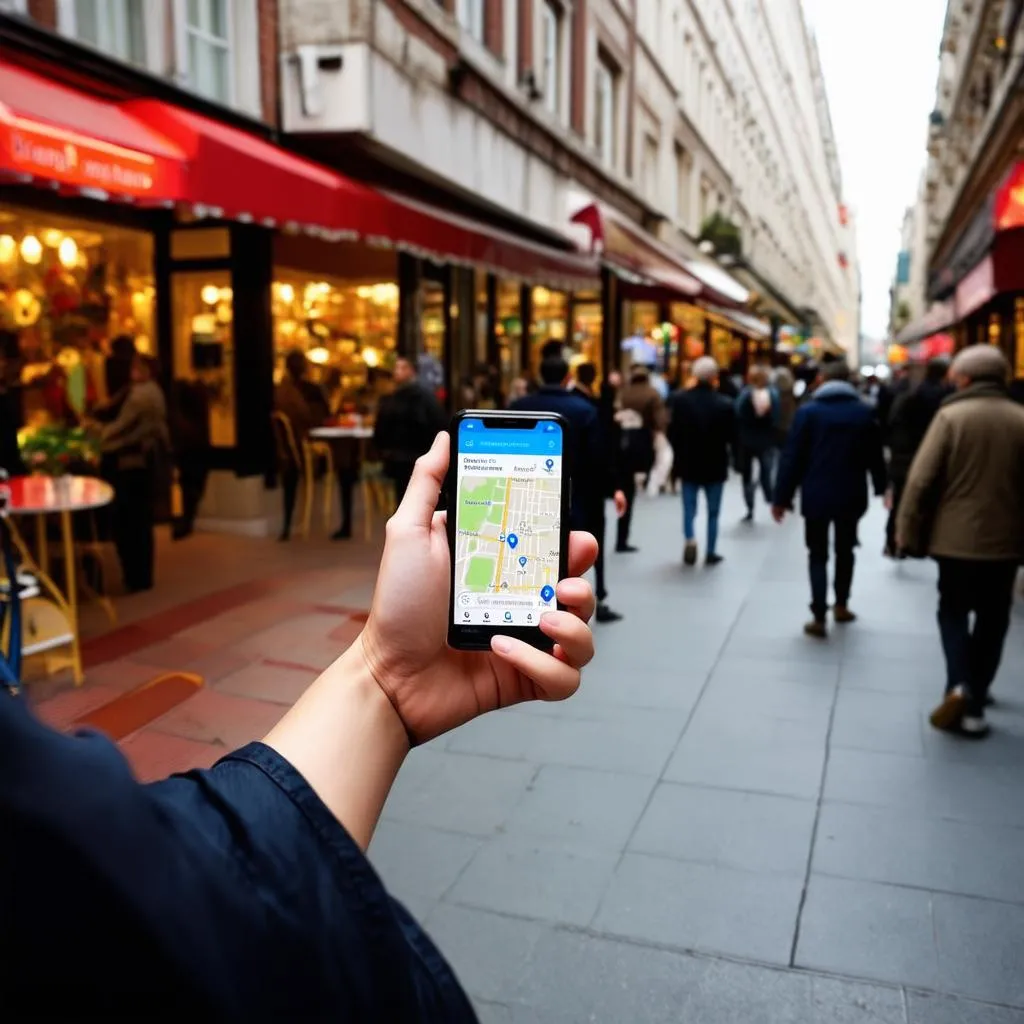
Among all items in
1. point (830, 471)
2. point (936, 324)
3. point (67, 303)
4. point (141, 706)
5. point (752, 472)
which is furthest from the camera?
point (936, 324)

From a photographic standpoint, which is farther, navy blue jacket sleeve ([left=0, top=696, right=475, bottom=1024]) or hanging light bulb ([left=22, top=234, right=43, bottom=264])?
hanging light bulb ([left=22, top=234, right=43, bottom=264])

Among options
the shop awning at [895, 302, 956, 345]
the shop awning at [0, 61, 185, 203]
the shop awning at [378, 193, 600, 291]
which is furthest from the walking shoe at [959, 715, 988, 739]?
the shop awning at [895, 302, 956, 345]

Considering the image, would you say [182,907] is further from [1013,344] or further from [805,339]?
[805,339]

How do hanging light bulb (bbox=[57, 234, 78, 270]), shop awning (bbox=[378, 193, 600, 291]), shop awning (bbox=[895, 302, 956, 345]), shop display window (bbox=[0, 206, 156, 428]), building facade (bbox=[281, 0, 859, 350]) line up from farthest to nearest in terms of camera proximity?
shop awning (bbox=[895, 302, 956, 345]) < building facade (bbox=[281, 0, 859, 350]) < hanging light bulb (bbox=[57, 234, 78, 270]) < shop display window (bbox=[0, 206, 156, 428]) < shop awning (bbox=[378, 193, 600, 291])

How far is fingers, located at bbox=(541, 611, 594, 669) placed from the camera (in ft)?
5.26

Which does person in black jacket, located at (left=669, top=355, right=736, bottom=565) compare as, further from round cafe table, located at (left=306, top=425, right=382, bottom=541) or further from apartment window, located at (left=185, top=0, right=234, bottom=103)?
apartment window, located at (left=185, top=0, right=234, bottom=103)

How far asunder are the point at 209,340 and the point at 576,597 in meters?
10.5

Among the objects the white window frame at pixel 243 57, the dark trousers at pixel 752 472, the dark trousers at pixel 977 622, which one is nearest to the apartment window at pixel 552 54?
the dark trousers at pixel 752 472

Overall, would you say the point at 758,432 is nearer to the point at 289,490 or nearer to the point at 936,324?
the point at 289,490

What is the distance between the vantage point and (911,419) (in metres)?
10.2

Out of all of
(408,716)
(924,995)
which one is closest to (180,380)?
(924,995)

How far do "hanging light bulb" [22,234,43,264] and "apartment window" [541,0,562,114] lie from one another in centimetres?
1084

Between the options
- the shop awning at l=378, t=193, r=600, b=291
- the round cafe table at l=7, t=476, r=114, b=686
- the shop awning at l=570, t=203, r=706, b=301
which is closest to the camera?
the round cafe table at l=7, t=476, r=114, b=686

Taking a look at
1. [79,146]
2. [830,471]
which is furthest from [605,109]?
[79,146]
